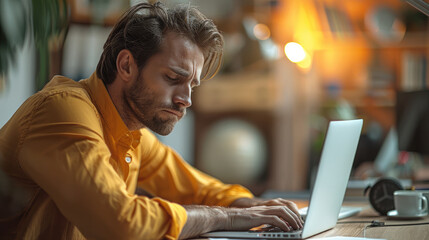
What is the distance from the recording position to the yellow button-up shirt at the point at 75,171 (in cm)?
106

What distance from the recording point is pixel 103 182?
3.51 ft

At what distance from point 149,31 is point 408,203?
2.72 feet

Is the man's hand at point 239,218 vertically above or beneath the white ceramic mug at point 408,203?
beneath

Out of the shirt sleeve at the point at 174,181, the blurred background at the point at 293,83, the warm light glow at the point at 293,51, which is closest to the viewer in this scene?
the shirt sleeve at the point at 174,181

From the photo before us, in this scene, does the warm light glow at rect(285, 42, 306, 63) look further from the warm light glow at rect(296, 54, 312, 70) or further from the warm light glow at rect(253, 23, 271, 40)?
the warm light glow at rect(253, 23, 271, 40)

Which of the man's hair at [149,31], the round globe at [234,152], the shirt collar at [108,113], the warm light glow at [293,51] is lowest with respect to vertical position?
the round globe at [234,152]

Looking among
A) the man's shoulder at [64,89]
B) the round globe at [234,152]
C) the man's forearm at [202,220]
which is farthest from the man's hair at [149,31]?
the round globe at [234,152]

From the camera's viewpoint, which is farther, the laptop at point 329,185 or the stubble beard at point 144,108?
the stubble beard at point 144,108

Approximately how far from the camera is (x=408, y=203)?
151cm

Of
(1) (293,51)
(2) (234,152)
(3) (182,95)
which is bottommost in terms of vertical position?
(2) (234,152)

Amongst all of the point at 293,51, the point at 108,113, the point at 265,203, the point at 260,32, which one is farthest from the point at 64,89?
the point at 260,32

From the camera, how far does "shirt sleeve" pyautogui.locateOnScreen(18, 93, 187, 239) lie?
106 centimetres

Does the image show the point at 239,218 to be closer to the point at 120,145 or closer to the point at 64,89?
the point at 120,145

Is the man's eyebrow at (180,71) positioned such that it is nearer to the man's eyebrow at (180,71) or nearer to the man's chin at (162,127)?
the man's eyebrow at (180,71)
